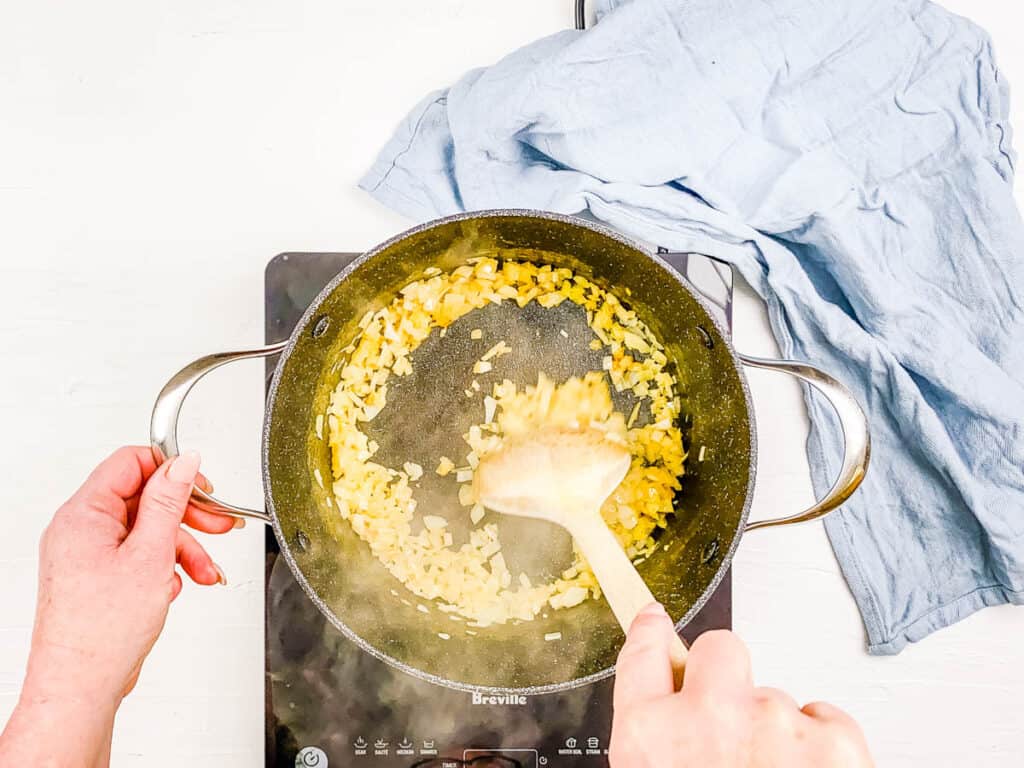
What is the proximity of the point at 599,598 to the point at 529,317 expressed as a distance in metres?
0.29

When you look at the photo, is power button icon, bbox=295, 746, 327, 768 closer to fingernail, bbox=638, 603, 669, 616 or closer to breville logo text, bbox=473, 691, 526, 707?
breville logo text, bbox=473, 691, 526, 707

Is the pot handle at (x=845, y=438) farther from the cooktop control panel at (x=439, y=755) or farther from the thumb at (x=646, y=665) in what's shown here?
the cooktop control panel at (x=439, y=755)

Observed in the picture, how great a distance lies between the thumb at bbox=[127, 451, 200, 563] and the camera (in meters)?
0.68

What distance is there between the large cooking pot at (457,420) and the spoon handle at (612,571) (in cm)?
10

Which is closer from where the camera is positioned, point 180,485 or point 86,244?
point 180,485

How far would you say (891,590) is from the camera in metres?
0.86

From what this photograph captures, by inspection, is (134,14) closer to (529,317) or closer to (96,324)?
(96,324)

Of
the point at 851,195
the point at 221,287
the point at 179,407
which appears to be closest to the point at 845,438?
the point at 851,195

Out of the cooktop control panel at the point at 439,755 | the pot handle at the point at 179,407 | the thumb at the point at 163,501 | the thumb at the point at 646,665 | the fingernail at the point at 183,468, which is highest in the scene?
the pot handle at the point at 179,407

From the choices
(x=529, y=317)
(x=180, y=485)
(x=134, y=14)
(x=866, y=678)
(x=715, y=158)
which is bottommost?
(x=866, y=678)

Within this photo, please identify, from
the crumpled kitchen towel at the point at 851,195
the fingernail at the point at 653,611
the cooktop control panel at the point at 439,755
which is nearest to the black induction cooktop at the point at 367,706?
the cooktop control panel at the point at 439,755

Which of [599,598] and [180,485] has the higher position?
[180,485]

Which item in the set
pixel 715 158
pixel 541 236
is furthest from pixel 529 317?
pixel 715 158

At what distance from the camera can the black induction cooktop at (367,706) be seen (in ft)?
2.71
